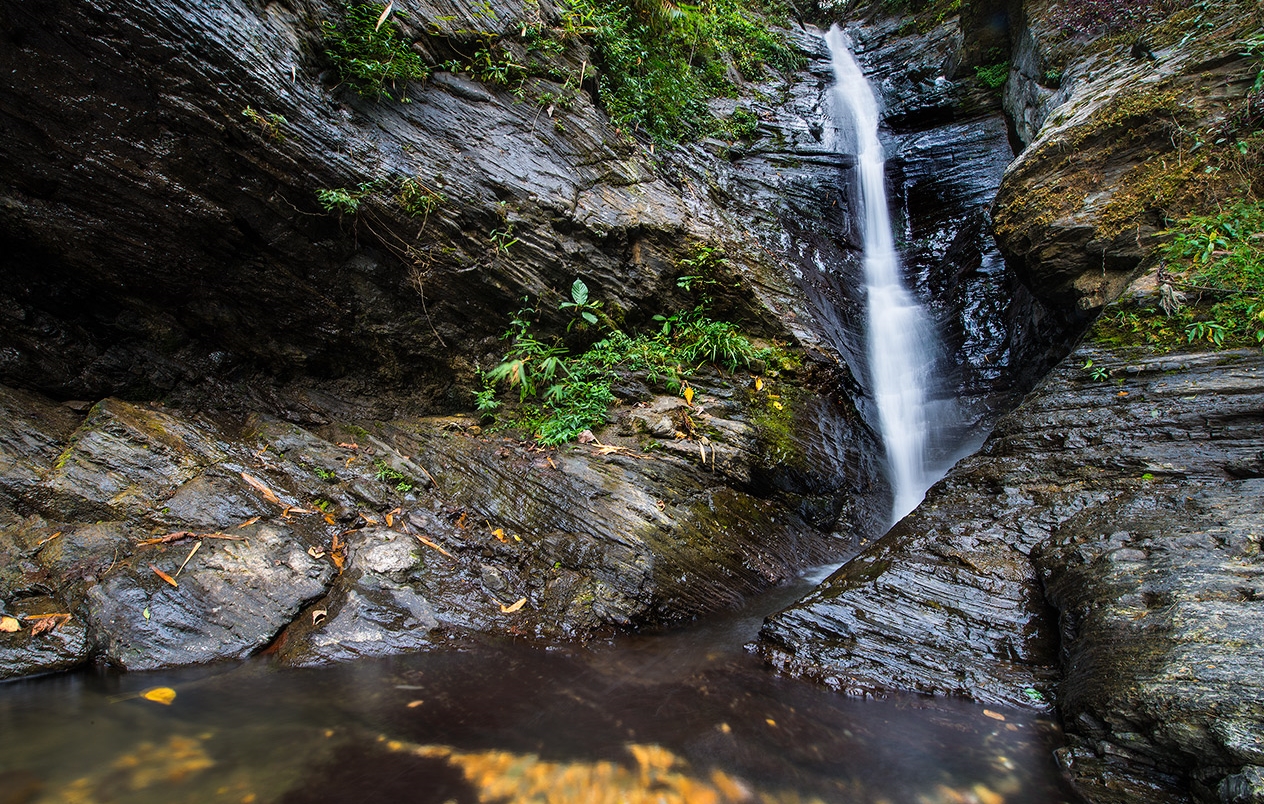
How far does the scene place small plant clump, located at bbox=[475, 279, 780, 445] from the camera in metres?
6.21

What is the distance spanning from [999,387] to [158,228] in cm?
1047

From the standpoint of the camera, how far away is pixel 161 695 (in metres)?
3.03

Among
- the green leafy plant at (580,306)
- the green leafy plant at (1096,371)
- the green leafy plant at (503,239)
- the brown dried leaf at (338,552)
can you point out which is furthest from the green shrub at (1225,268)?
the brown dried leaf at (338,552)

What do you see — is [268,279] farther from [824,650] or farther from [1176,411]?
[1176,411]

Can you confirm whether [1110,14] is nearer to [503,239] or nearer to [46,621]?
[503,239]

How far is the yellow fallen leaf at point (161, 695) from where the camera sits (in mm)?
2971

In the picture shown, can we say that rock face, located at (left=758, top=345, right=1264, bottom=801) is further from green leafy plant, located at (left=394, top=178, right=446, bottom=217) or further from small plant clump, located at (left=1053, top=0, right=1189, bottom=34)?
green leafy plant, located at (left=394, top=178, right=446, bottom=217)

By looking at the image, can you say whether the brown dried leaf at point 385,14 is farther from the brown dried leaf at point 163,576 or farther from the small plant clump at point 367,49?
the brown dried leaf at point 163,576

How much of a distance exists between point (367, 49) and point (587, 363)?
4.05 meters

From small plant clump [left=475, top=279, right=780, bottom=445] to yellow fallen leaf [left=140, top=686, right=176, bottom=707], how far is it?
3536 mm

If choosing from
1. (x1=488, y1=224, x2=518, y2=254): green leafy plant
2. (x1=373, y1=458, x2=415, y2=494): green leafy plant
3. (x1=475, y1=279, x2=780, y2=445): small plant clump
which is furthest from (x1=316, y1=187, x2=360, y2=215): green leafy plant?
(x1=373, y1=458, x2=415, y2=494): green leafy plant

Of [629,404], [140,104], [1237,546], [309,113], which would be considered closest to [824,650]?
[1237,546]

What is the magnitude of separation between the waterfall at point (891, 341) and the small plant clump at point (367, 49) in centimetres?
748

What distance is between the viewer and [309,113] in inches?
207
